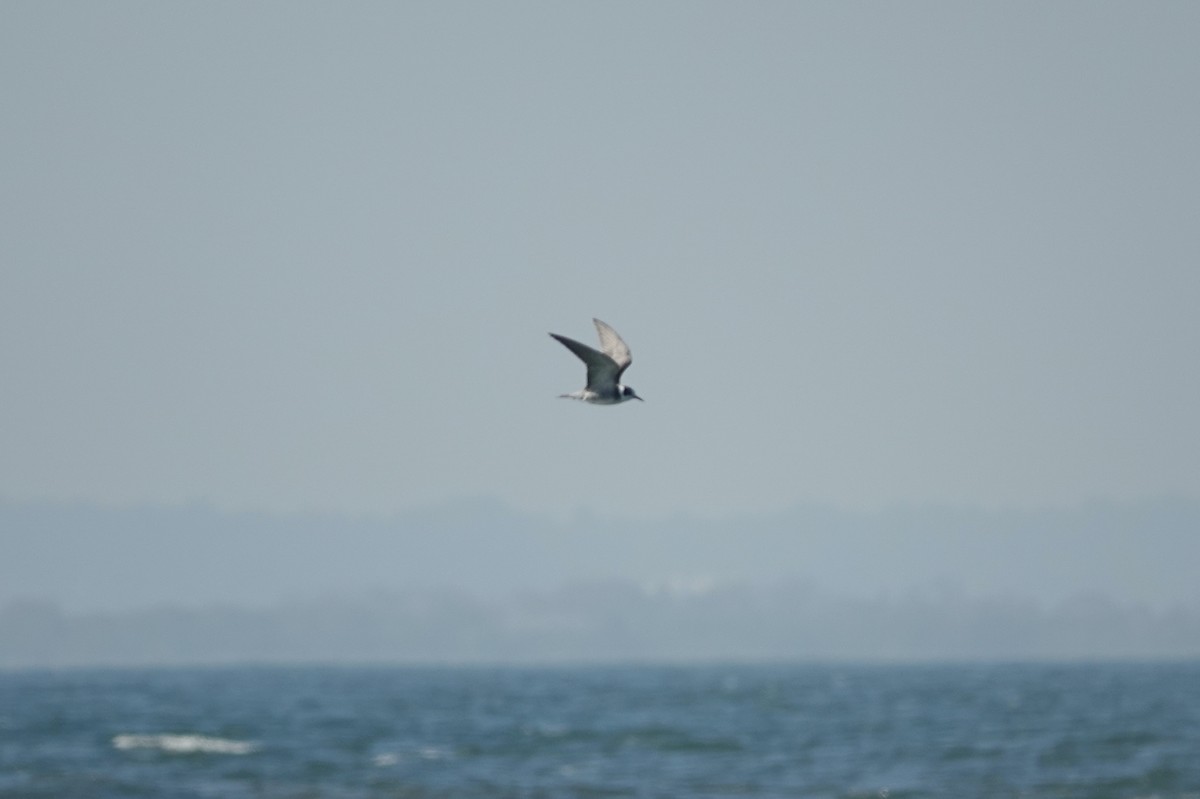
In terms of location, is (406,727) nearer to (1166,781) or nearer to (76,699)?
(1166,781)

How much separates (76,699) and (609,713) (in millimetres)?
49240

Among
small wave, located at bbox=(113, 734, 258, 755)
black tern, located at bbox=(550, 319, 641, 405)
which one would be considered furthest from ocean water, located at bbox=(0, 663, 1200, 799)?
black tern, located at bbox=(550, 319, 641, 405)

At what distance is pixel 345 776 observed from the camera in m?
53.7

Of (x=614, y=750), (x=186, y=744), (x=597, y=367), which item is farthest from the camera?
(x=186, y=744)

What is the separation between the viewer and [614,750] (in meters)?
64.4

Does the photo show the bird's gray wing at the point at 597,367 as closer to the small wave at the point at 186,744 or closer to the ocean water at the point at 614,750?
the ocean water at the point at 614,750

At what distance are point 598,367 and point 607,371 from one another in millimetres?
174

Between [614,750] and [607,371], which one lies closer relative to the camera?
[607,371]

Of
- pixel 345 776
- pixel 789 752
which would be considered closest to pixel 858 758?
pixel 789 752

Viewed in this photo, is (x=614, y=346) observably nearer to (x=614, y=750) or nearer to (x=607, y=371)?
(x=607, y=371)

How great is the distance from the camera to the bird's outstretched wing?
2033 centimetres

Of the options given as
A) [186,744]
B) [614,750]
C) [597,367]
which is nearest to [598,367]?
[597,367]

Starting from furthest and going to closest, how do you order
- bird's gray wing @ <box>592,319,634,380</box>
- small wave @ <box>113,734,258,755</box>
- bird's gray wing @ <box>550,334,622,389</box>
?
small wave @ <box>113,734,258,755</box>
bird's gray wing @ <box>592,319,634,380</box>
bird's gray wing @ <box>550,334,622,389</box>

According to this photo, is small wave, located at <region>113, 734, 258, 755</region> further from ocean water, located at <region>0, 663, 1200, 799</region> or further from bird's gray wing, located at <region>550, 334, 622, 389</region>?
bird's gray wing, located at <region>550, 334, 622, 389</region>
